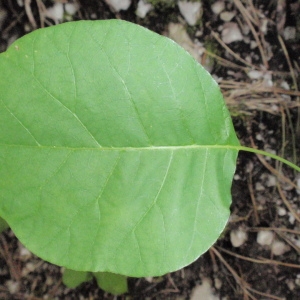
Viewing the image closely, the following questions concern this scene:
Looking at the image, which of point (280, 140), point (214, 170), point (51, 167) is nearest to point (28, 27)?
point (51, 167)

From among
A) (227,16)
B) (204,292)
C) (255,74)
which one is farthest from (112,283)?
(227,16)

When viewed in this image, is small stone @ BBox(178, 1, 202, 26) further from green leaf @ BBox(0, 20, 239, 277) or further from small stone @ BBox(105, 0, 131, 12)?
green leaf @ BBox(0, 20, 239, 277)

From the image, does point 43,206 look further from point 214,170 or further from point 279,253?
point 279,253

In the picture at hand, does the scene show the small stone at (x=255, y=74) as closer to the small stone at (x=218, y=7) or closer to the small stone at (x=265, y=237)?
the small stone at (x=218, y=7)

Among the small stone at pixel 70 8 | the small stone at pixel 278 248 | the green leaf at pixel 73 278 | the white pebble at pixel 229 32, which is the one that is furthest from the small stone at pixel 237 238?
the small stone at pixel 70 8

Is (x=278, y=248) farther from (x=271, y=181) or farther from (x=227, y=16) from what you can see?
(x=227, y=16)
